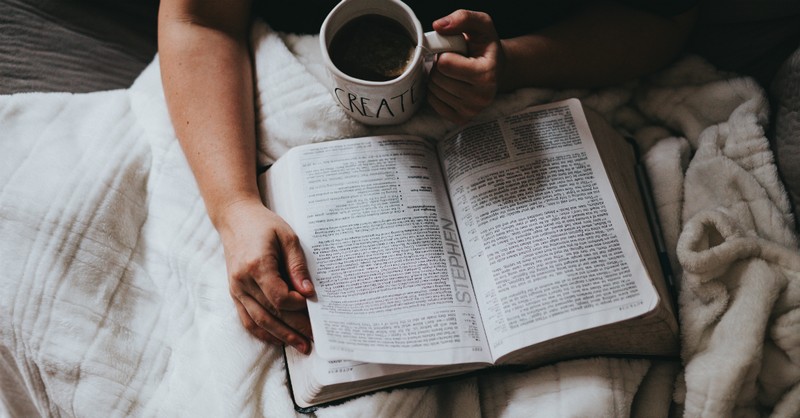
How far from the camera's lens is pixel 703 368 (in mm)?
704

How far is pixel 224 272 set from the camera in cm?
78

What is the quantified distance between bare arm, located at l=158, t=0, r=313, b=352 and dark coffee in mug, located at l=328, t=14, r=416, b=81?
0.19 meters

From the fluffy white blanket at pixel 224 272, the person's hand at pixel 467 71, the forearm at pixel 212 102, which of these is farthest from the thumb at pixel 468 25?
the forearm at pixel 212 102

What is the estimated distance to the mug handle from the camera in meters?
0.68

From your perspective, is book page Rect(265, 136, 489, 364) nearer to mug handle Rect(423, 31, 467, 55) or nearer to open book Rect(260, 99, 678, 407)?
open book Rect(260, 99, 678, 407)

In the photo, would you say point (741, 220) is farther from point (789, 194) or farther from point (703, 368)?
point (703, 368)

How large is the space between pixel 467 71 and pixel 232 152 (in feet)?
1.04

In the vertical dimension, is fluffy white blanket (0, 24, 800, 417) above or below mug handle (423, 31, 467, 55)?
below

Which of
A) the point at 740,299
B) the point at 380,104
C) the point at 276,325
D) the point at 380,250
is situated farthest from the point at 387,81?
the point at 740,299

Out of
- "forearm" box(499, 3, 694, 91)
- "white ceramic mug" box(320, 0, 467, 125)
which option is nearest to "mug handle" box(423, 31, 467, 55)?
"white ceramic mug" box(320, 0, 467, 125)

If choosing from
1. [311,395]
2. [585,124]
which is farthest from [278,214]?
[585,124]

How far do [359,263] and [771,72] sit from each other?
2.12ft

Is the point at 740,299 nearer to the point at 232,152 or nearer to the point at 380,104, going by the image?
the point at 380,104

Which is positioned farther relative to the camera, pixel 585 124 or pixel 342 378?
pixel 585 124
